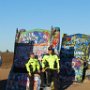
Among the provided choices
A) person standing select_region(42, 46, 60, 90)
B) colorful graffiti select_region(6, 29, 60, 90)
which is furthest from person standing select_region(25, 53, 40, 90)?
colorful graffiti select_region(6, 29, 60, 90)

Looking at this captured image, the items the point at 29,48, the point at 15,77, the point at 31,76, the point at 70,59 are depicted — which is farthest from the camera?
the point at 70,59

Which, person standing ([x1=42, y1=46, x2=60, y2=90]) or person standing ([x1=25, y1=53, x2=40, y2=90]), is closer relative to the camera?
person standing ([x1=42, y1=46, x2=60, y2=90])

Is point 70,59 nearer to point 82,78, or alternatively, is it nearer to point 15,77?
point 82,78

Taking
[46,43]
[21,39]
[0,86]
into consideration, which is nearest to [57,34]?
[46,43]

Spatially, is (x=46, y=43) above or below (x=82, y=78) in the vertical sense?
above

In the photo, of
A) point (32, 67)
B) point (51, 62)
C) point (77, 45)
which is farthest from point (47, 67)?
point (77, 45)

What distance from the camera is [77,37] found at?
26.7m

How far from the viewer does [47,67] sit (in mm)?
20781

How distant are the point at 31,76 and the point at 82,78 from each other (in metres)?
4.91

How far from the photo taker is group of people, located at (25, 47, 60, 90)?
68.1 ft

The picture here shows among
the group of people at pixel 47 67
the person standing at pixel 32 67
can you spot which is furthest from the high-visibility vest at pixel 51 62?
the person standing at pixel 32 67

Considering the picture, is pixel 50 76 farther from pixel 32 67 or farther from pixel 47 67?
pixel 32 67

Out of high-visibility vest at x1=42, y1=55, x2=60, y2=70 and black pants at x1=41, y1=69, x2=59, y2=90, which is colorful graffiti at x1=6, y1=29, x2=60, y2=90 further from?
high-visibility vest at x1=42, y1=55, x2=60, y2=70

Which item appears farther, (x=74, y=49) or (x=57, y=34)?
(x=74, y=49)
